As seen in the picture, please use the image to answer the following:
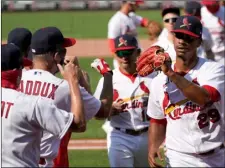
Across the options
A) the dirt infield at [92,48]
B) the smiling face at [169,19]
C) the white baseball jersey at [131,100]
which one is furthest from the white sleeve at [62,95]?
the dirt infield at [92,48]

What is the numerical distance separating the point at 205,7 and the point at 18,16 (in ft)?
75.3

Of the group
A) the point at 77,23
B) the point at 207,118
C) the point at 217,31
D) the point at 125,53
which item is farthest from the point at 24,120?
the point at 77,23

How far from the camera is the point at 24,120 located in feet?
16.7

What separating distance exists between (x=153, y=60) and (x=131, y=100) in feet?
6.86

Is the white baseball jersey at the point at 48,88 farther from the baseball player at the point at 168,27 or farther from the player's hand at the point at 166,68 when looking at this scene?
the baseball player at the point at 168,27

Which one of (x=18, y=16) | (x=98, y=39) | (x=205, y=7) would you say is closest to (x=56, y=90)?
(x=205, y=7)

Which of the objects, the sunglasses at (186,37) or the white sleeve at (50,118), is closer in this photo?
the white sleeve at (50,118)

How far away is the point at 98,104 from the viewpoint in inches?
238

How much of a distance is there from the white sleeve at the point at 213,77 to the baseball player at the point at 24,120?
171cm

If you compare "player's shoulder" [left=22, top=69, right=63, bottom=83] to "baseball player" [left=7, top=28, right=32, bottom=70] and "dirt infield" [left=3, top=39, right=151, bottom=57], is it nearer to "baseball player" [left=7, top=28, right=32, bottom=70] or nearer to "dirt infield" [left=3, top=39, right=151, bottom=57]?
"baseball player" [left=7, top=28, right=32, bottom=70]

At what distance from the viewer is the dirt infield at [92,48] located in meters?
23.2

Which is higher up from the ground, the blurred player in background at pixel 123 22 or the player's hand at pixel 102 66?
the player's hand at pixel 102 66

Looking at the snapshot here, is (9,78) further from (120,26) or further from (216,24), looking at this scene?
(216,24)

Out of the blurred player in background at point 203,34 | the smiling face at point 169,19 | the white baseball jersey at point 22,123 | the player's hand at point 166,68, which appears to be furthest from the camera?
the blurred player in background at point 203,34
